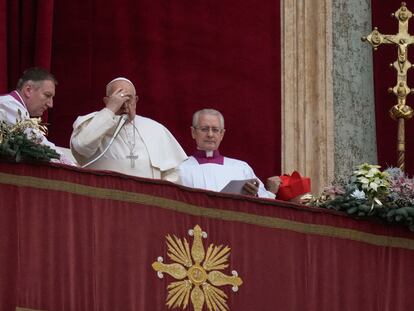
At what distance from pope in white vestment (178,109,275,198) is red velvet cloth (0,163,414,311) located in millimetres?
866

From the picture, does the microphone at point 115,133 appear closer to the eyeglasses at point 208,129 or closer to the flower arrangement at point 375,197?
the eyeglasses at point 208,129

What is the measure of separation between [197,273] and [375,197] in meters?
1.34

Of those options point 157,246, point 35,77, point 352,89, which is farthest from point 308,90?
point 157,246

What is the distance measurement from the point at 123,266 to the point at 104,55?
3.83m

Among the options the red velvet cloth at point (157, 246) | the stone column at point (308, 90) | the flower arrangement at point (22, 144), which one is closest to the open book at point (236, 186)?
the red velvet cloth at point (157, 246)

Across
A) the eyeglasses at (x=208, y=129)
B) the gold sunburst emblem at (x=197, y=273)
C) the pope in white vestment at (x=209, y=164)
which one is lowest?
the gold sunburst emblem at (x=197, y=273)

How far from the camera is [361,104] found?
599 inches

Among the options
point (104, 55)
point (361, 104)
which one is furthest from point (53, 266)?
point (361, 104)

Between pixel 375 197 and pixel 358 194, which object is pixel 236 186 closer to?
pixel 358 194

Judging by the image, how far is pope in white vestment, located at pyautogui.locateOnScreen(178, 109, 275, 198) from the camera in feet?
41.7

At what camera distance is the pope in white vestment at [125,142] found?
1223cm

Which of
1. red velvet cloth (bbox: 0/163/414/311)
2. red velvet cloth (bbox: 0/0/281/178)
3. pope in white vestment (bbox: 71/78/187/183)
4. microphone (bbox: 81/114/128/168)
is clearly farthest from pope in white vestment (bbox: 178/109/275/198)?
red velvet cloth (bbox: 0/0/281/178)

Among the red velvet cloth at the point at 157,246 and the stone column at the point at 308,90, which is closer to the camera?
the red velvet cloth at the point at 157,246

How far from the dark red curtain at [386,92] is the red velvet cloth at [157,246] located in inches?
126
